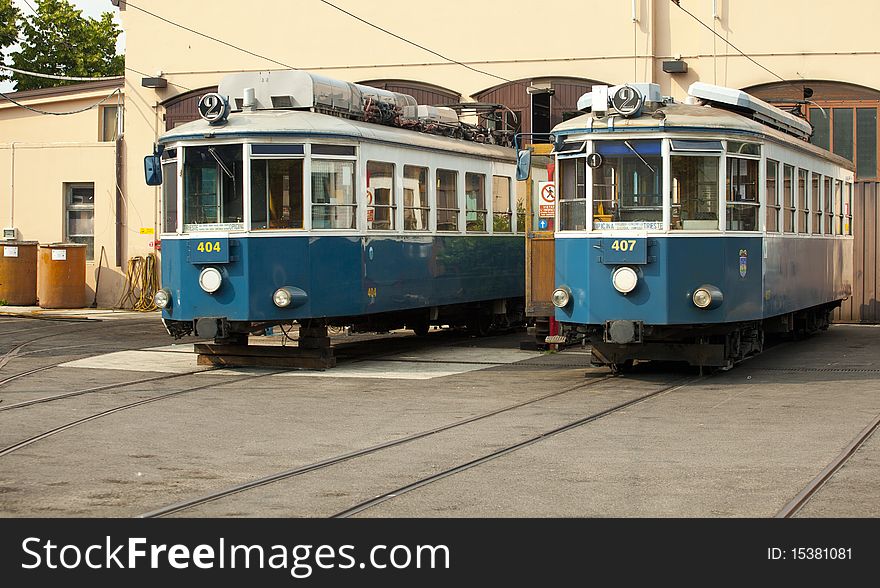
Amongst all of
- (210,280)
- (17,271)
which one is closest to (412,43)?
(17,271)

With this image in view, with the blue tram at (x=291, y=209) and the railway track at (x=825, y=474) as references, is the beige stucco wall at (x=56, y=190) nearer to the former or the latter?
the blue tram at (x=291, y=209)

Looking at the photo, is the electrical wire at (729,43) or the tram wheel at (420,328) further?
the electrical wire at (729,43)

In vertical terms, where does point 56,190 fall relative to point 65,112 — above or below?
below

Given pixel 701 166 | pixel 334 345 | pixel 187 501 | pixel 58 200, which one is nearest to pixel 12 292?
pixel 58 200

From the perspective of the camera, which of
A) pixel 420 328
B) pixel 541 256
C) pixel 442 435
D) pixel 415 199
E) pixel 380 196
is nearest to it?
Answer: pixel 442 435

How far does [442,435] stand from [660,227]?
191 inches

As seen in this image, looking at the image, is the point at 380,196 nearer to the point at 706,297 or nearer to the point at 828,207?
the point at 706,297

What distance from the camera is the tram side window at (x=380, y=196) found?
1791 cm

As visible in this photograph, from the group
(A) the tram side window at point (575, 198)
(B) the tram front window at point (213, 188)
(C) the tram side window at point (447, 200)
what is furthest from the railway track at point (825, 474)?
(C) the tram side window at point (447, 200)

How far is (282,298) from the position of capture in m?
16.6

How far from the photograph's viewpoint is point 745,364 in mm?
17906

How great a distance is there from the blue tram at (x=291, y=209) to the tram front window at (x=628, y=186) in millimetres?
3505

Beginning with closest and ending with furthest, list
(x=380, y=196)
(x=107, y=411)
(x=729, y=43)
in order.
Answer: (x=107, y=411) → (x=380, y=196) → (x=729, y=43)
